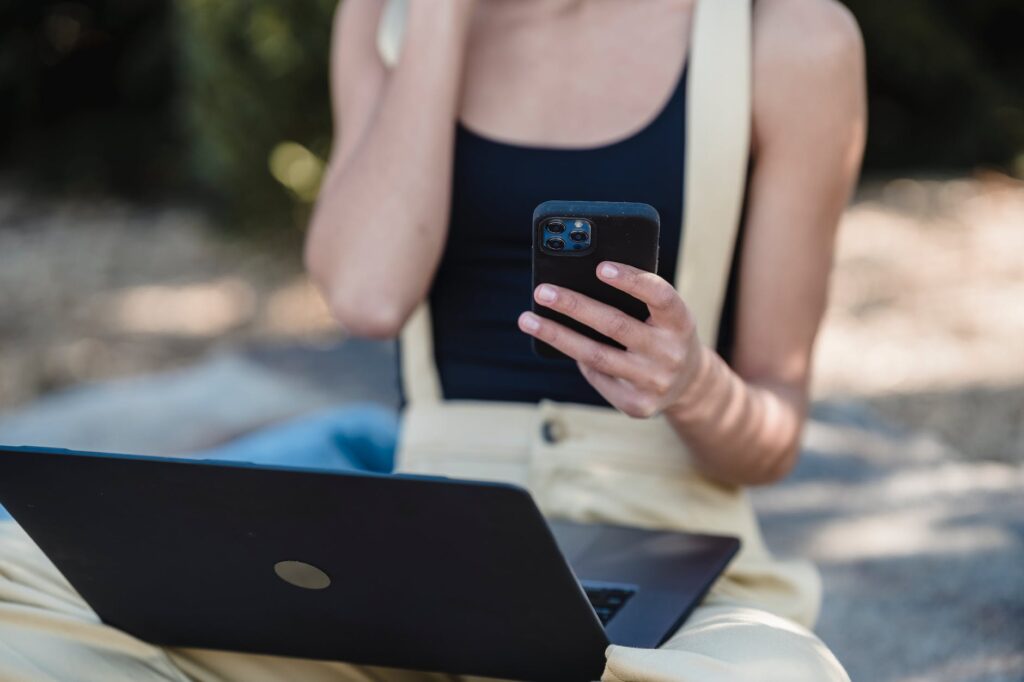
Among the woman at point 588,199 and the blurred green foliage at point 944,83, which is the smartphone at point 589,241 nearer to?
the woman at point 588,199

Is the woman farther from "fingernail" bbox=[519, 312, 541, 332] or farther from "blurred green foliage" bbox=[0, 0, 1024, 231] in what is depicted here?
"blurred green foliage" bbox=[0, 0, 1024, 231]

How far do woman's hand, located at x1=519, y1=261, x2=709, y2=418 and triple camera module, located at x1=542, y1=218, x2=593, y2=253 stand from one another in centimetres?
5

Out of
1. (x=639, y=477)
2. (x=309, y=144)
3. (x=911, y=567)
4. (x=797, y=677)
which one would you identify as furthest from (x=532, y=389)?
(x=309, y=144)

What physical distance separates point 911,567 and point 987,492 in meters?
0.34

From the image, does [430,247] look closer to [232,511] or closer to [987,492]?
[232,511]

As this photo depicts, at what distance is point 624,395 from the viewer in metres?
1.09

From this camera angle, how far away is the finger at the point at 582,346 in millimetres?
1039

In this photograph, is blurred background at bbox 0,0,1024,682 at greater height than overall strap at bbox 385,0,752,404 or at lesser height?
lesser

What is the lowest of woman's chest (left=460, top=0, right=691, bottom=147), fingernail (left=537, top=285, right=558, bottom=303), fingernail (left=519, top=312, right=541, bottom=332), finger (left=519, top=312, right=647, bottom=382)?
finger (left=519, top=312, right=647, bottom=382)

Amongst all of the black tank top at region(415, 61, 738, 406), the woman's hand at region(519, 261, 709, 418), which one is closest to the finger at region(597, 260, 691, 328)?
the woman's hand at region(519, 261, 709, 418)

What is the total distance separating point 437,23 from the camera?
5.00 ft

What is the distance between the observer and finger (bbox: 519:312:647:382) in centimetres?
104

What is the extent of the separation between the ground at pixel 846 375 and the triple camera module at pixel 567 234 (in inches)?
42.9

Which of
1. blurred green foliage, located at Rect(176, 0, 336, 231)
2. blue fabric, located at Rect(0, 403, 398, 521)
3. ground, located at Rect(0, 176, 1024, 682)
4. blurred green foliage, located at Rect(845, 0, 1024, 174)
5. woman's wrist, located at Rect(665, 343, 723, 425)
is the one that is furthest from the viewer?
blurred green foliage, located at Rect(845, 0, 1024, 174)
